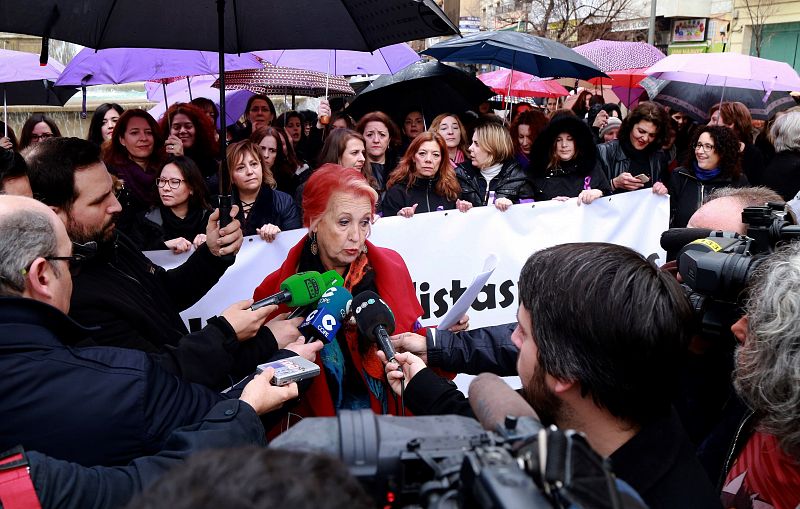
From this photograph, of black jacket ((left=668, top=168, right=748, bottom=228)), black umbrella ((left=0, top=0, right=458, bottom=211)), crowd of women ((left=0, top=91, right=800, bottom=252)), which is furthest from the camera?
black jacket ((left=668, top=168, right=748, bottom=228))

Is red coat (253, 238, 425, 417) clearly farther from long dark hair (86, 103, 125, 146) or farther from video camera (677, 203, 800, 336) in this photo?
long dark hair (86, 103, 125, 146)

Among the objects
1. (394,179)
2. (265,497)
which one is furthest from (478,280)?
(394,179)

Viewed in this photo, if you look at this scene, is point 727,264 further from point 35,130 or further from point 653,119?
point 35,130

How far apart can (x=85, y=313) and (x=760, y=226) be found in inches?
85.7

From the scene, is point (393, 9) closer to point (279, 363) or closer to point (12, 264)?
point (279, 363)

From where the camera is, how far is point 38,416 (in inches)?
58.8

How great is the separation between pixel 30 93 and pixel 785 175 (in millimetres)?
8366

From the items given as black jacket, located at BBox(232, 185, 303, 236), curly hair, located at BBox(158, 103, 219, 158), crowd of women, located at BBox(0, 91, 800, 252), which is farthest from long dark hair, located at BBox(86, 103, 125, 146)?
black jacket, located at BBox(232, 185, 303, 236)

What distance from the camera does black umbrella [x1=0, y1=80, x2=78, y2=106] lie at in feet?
25.7

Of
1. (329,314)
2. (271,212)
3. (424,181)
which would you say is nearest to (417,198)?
(424,181)

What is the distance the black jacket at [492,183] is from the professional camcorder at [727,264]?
11.8 feet

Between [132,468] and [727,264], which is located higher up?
[727,264]

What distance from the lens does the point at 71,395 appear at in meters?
1.53

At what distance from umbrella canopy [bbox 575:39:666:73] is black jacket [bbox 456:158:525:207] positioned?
3.44m
